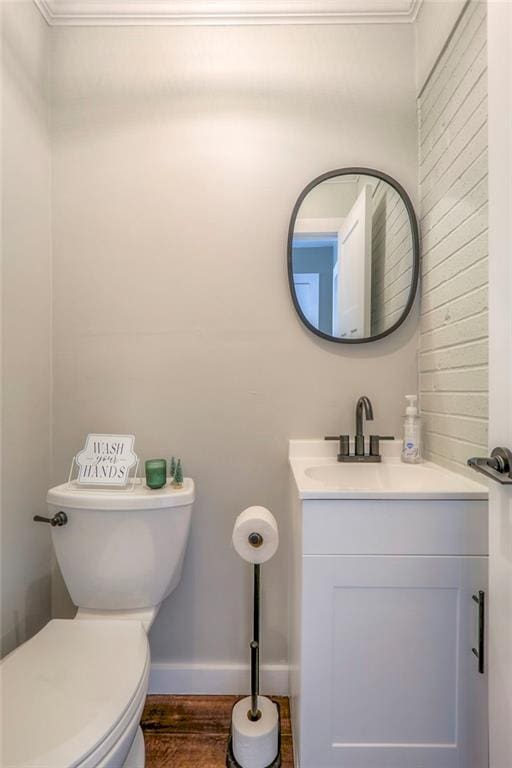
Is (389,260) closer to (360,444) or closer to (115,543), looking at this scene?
(360,444)

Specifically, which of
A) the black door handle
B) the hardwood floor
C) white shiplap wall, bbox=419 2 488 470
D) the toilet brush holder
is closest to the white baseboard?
the hardwood floor

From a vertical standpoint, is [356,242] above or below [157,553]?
above

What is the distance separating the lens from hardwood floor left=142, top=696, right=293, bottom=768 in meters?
1.11

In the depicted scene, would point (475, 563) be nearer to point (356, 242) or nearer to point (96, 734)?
point (96, 734)

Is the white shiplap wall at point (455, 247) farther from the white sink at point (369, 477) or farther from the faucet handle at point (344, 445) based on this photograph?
the faucet handle at point (344, 445)

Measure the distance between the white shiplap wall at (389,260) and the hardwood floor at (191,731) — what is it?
137cm

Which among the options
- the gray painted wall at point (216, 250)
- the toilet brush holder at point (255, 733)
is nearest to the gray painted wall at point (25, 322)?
the gray painted wall at point (216, 250)

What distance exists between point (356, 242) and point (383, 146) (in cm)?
37

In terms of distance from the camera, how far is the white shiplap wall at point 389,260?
1355mm

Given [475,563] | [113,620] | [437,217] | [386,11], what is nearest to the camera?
[475,563]

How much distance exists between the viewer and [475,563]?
92cm

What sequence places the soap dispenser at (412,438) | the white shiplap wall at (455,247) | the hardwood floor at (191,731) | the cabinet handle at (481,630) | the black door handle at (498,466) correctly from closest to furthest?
1. the black door handle at (498,466)
2. the cabinet handle at (481,630)
3. the white shiplap wall at (455,247)
4. the hardwood floor at (191,731)
5. the soap dispenser at (412,438)

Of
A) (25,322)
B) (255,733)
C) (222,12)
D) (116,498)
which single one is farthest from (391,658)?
(222,12)

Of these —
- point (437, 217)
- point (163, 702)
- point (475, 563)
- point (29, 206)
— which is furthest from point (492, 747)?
point (29, 206)
